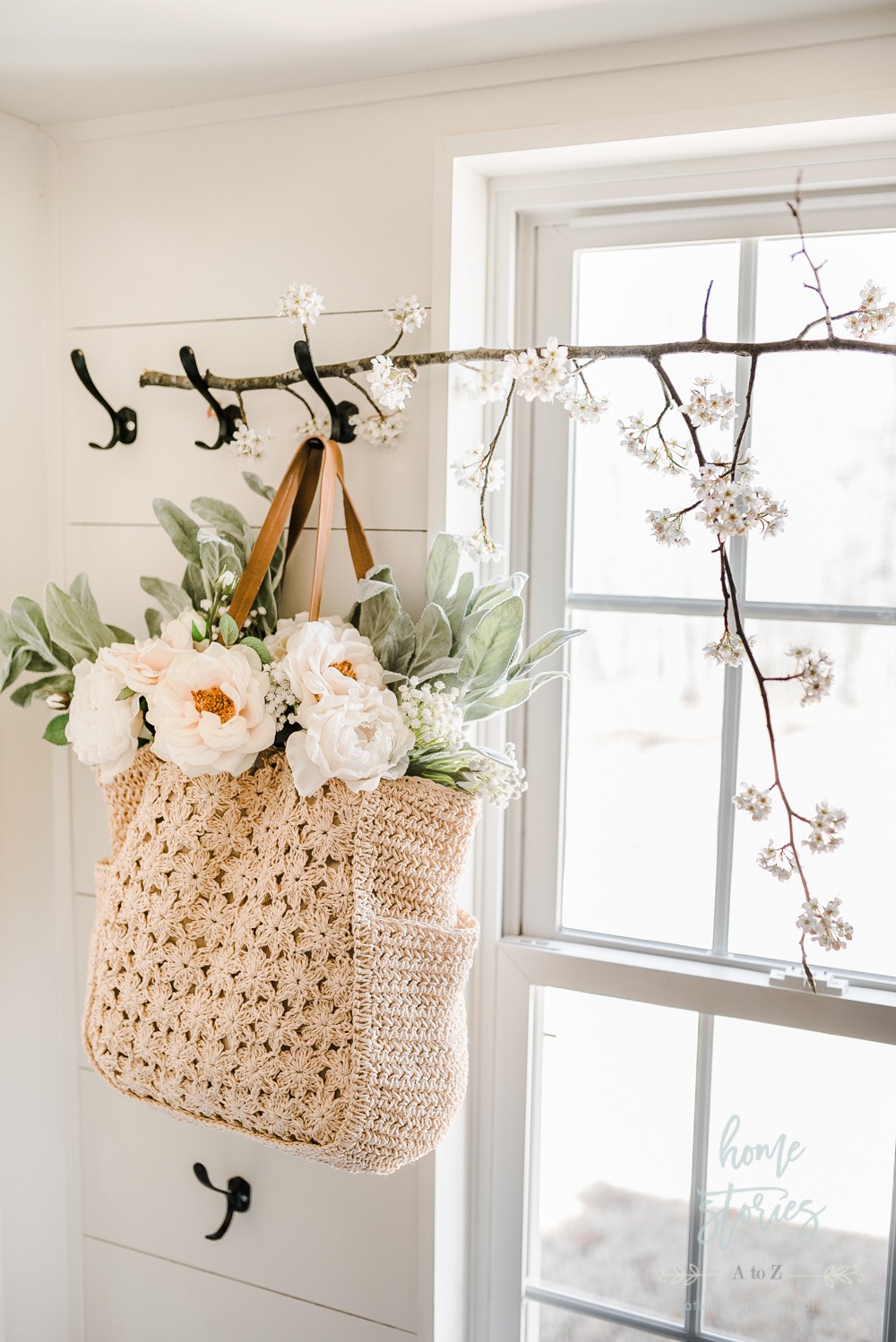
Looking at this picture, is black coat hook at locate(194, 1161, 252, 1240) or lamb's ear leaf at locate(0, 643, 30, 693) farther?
black coat hook at locate(194, 1161, 252, 1240)

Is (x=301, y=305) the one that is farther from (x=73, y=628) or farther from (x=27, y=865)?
(x=27, y=865)

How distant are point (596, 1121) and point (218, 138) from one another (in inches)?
47.3

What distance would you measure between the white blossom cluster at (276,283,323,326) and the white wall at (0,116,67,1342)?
0.40 metres

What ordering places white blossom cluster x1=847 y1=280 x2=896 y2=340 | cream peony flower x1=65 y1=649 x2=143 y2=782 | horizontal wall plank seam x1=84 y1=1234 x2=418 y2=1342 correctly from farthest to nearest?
horizontal wall plank seam x1=84 y1=1234 x2=418 y2=1342
cream peony flower x1=65 y1=649 x2=143 y2=782
white blossom cluster x1=847 y1=280 x2=896 y2=340

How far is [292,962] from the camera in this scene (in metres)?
0.91

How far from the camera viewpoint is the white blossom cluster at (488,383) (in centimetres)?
104

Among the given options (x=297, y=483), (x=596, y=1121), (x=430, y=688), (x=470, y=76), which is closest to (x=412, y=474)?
(x=297, y=483)

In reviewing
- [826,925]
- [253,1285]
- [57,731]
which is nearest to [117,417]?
[57,731]

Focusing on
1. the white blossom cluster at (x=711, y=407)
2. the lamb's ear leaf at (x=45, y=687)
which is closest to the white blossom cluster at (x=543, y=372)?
the white blossom cluster at (x=711, y=407)

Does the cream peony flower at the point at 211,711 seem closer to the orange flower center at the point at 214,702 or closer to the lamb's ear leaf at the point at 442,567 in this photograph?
the orange flower center at the point at 214,702

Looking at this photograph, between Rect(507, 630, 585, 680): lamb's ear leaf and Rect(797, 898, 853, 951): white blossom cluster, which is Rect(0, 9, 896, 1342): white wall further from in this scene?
Rect(797, 898, 853, 951): white blossom cluster

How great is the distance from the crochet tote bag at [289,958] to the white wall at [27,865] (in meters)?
0.30

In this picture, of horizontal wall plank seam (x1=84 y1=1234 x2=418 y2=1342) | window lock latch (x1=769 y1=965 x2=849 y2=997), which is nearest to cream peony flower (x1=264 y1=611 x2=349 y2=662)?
window lock latch (x1=769 y1=965 x2=849 y2=997)

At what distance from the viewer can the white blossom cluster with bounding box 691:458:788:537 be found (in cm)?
85
